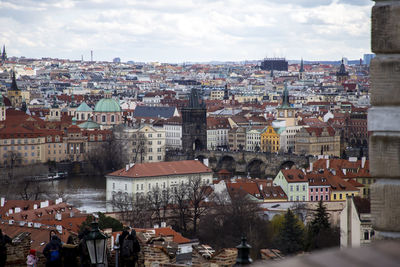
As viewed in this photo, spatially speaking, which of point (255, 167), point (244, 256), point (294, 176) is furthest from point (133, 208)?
point (244, 256)

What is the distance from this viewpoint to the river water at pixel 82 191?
1242 inches

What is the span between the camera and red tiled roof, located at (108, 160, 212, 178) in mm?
34344

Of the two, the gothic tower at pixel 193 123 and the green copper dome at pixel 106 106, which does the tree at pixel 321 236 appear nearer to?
the gothic tower at pixel 193 123

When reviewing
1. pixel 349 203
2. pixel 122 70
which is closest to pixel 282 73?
pixel 122 70

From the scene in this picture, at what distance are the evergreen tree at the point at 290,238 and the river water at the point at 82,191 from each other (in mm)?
9257

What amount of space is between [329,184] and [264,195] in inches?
102

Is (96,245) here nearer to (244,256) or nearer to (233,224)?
(244,256)

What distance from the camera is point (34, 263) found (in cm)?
573

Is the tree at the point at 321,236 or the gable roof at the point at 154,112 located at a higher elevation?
the gable roof at the point at 154,112

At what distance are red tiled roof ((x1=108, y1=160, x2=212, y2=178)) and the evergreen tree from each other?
13.7 m

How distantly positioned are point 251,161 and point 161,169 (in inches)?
633

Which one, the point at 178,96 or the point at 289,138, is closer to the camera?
the point at 289,138

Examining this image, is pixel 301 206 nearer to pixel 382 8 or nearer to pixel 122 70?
pixel 382 8

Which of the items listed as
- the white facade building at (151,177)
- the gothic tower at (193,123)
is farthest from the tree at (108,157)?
the white facade building at (151,177)
